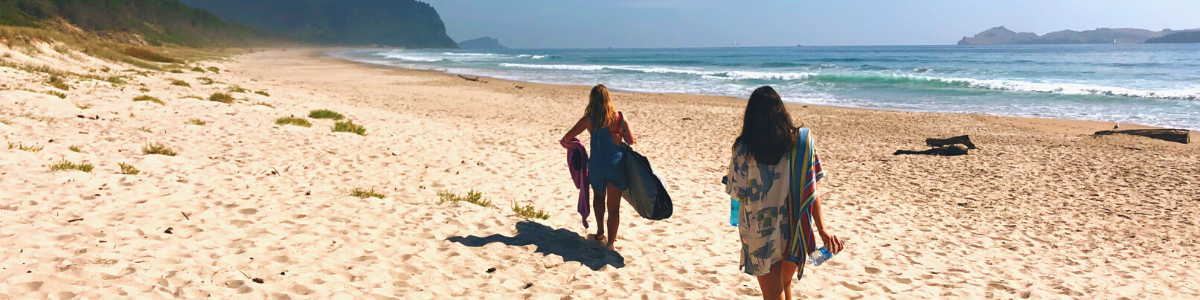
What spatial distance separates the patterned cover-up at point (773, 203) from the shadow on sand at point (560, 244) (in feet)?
6.04

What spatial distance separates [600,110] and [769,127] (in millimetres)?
1936

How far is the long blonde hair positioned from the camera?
527 centimetres

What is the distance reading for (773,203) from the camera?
3805mm

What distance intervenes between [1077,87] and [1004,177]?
23.9 meters

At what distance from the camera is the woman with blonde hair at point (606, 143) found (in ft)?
17.4

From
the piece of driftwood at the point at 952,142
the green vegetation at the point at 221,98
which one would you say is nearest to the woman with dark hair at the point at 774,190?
the piece of driftwood at the point at 952,142

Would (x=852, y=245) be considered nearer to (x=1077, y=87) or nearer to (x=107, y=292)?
(x=107, y=292)

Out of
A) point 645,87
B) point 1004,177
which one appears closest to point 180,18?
point 645,87

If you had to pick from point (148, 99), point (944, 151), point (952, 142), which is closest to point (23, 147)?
point (148, 99)

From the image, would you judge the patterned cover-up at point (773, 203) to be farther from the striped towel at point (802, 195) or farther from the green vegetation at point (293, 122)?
the green vegetation at point (293, 122)

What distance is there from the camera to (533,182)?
29.3ft

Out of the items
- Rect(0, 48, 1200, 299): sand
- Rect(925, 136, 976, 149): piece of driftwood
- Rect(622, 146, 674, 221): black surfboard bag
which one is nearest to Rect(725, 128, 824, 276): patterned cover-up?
Rect(0, 48, 1200, 299): sand

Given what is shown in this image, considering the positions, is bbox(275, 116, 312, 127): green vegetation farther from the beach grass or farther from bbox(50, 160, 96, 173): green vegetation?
the beach grass

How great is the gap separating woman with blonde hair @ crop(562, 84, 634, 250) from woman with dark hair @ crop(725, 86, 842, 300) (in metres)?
1.54
